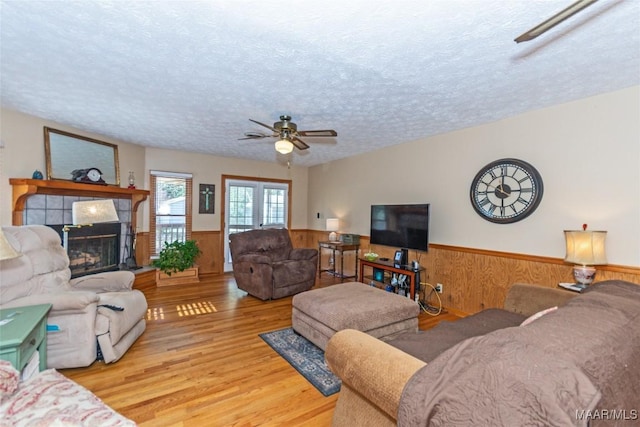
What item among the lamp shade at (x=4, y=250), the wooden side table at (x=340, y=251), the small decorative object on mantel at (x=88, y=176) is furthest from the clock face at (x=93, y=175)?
the wooden side table at (x=340, y=251)

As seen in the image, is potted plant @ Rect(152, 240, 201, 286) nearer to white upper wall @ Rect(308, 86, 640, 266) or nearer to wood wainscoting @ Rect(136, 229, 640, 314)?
wood wainscoting @ Rect(136, 229, 640, 314)

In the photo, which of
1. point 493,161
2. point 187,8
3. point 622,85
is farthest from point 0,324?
point 622,85

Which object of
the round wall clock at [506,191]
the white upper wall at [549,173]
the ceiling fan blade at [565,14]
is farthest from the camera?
the round wall clock at [506,191]

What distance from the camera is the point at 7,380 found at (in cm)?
125

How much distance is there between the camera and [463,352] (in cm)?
101

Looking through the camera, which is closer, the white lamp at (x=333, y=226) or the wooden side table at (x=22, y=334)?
the wooden side table at (x=22, y=334)

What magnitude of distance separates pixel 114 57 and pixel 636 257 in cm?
439

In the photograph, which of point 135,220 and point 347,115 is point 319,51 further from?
point 135,220

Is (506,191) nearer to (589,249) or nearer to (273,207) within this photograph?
(589,249)

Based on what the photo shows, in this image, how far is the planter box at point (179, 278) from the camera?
4816 mm

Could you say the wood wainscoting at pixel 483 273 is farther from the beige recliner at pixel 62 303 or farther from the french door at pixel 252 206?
the beige recliner at pixel 62 303

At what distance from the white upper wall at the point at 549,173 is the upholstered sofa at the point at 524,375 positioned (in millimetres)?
1735

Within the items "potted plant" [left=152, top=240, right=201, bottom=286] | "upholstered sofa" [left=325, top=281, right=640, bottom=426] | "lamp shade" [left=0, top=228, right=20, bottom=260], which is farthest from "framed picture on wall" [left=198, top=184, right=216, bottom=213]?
"upholstered sofa" [left=325, top=281, right=640, bottom=426]

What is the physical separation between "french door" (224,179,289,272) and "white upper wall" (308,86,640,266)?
108 inches
